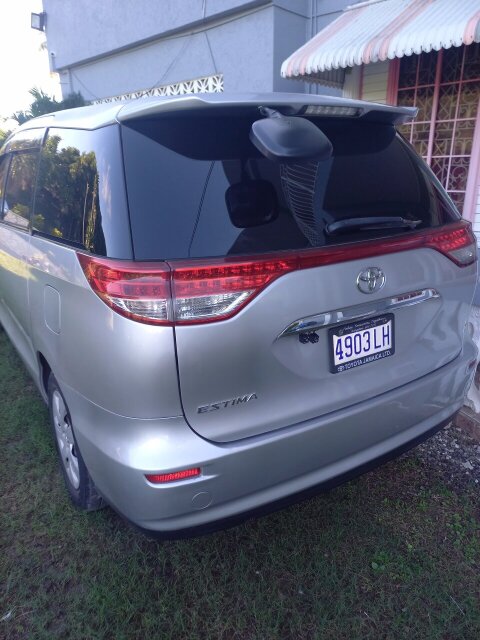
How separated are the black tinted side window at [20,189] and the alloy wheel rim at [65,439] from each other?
96cm

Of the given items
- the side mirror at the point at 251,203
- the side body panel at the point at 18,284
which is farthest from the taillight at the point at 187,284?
the side body panel at the point at 18,284

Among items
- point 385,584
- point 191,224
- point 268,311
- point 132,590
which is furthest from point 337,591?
point 191,224

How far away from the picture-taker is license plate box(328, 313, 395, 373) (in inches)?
70.0

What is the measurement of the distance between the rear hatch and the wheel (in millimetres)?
983

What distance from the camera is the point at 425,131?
19.5 feet

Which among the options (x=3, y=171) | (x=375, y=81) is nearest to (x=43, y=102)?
(x=375, y=81)

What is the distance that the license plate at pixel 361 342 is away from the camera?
1778mm

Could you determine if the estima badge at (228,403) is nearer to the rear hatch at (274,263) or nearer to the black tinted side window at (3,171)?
the rear hatch at (274,263)

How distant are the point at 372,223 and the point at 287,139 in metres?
0.49

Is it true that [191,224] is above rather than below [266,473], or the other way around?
above

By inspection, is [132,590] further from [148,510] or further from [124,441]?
[124,441]

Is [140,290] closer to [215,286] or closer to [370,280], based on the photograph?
[215,286]

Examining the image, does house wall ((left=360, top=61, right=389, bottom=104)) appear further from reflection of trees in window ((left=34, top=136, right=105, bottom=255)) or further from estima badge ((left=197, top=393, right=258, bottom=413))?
estima badge ((left=197, top=393, right=258, bottom=413))

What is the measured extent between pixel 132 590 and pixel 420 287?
5.58 ft
